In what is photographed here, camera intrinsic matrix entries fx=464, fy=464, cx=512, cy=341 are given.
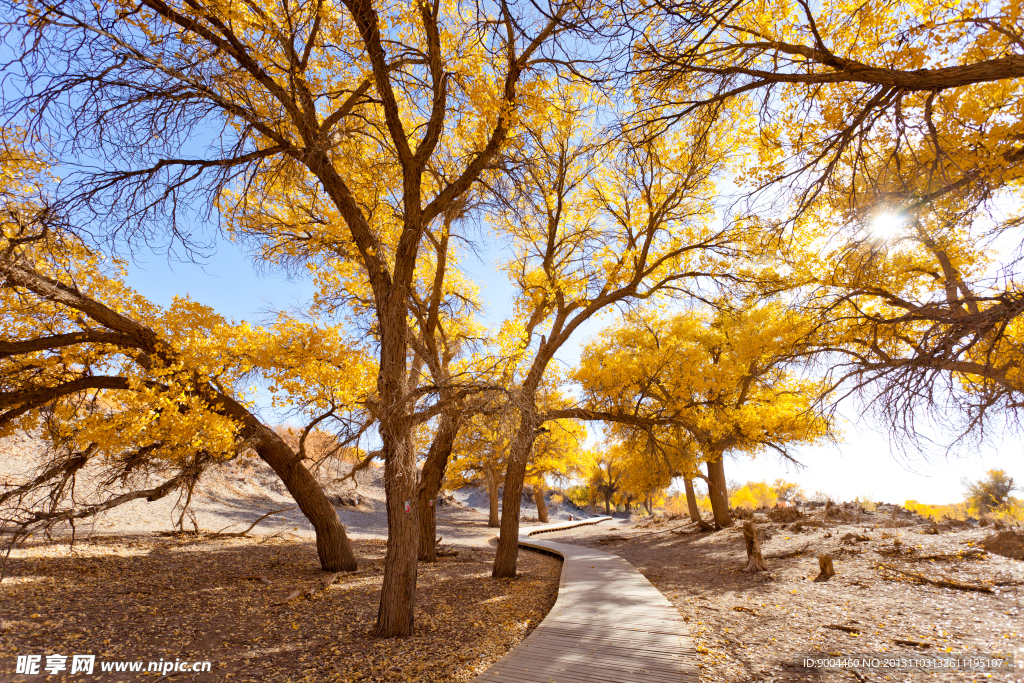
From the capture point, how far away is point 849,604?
6367 millimetres

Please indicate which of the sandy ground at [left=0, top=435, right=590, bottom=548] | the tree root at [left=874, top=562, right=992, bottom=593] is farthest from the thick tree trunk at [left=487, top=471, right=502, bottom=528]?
the tree root at [left=874, top=562, right=992, bottom=593]

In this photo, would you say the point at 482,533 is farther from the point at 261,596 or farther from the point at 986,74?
the point at 986,74

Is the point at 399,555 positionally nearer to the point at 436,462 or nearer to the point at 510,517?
the point at 436,462

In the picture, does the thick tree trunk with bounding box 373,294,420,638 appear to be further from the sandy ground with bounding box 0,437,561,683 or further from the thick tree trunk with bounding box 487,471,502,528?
the thick tree trunk with bounding box 487,471,502,528

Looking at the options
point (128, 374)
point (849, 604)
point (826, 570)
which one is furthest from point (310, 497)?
point (826, 570)

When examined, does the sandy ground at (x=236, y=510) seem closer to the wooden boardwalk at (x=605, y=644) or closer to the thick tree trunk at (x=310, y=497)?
the thick tree trunk at (x=310, y=497)

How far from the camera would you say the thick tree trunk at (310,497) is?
28.0ft

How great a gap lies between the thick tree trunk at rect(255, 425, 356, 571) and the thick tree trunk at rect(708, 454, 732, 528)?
1185cm

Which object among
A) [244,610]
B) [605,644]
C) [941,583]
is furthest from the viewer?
[941,583]

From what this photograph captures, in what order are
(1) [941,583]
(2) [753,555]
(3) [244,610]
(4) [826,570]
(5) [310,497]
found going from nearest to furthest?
(3) [244,610] → (1) [941,583] → (4) [826,570] → (5) [310,497] → (2) [753,555]

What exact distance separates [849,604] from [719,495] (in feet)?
33.3

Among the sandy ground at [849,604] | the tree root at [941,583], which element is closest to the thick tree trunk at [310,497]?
the sandy ground at [849,604]

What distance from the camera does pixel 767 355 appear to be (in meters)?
11.4

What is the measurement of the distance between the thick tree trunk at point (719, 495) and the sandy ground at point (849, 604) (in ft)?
14.1
